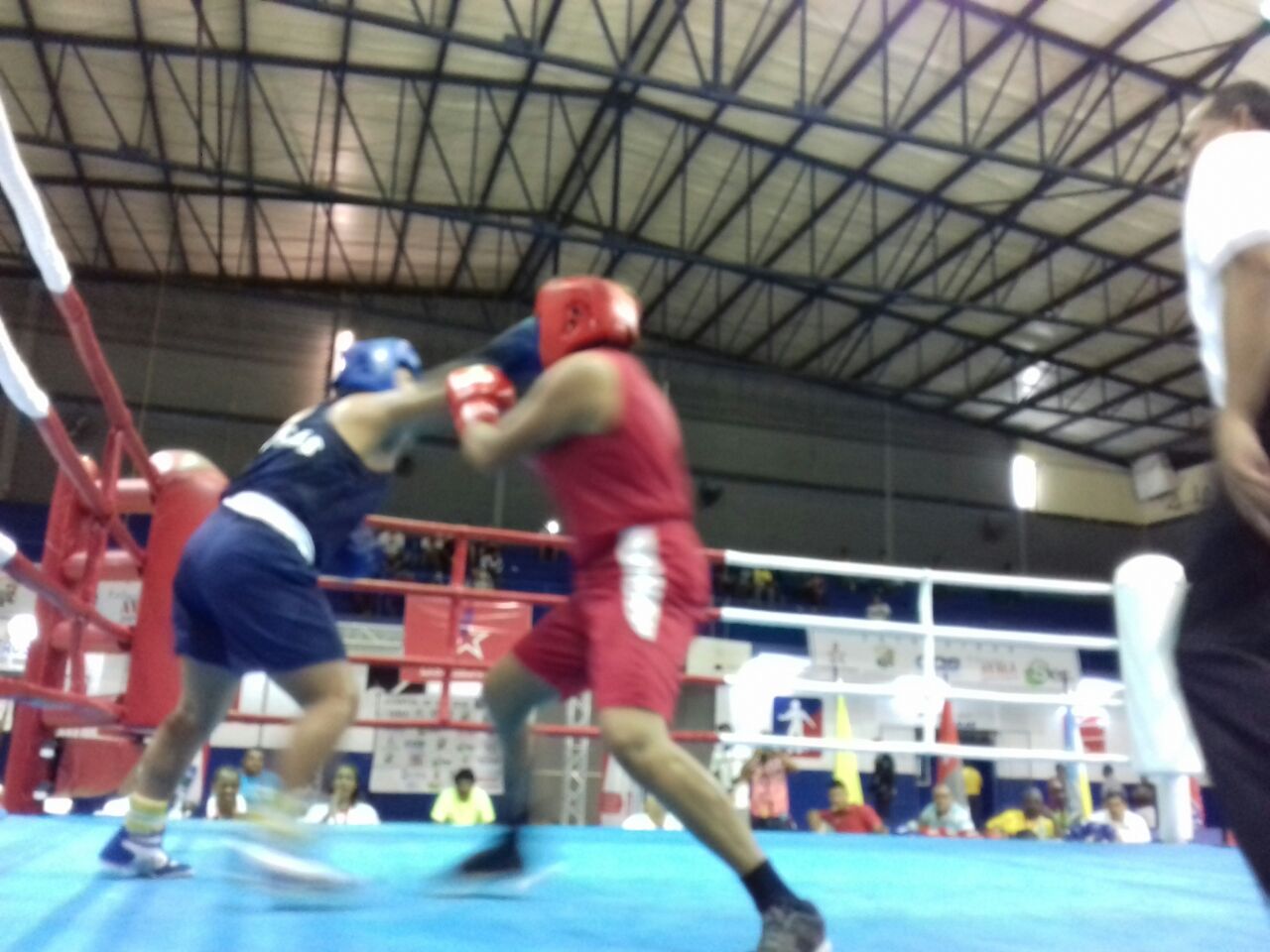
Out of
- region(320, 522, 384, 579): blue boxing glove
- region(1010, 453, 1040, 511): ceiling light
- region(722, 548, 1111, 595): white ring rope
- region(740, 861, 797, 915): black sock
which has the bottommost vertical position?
region(740, 861, 797, 915): black sock

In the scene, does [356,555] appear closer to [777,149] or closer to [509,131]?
[777,149]

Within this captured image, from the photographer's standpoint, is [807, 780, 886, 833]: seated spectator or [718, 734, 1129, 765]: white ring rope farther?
[807, 780, 886, 833]: seated spectator

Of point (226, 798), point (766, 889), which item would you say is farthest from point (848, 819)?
point (766, 889)

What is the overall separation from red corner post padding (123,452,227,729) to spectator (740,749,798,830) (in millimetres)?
3518

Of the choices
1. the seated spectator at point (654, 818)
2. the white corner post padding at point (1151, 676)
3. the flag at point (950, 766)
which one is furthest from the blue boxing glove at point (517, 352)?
the flag at point (950, 766)

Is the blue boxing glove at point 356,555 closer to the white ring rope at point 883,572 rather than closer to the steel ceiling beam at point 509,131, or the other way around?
the white ring rope at point 883,572

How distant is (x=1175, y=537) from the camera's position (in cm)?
1627

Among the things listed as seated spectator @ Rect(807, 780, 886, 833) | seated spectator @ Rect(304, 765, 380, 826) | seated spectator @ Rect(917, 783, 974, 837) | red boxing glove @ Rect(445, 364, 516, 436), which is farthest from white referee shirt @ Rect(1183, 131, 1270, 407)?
seated spectator @ Rect(304, 765, 380, 826)

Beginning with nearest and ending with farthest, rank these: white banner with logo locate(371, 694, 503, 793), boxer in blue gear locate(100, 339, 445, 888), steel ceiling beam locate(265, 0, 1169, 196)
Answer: boxer in blue gear locate(100, 339, 445, 888) < steel ceiling beam locate(265, 0, 1169, 196) < white banner with logo locate(371, 694, 503, 793)

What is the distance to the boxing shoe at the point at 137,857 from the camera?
2012 millimetres

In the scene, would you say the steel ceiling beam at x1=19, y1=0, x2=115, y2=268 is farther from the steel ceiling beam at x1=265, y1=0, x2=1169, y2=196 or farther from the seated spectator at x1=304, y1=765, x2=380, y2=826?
the seated spectator at x1=304, y1=765, x2=380, y2=826

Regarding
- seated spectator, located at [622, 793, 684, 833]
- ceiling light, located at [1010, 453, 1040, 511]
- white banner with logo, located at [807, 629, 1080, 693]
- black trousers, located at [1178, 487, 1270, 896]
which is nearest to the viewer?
black trousers, located at [1178, 487, 1270, 896]

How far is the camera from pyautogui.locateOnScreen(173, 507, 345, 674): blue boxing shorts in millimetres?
1851

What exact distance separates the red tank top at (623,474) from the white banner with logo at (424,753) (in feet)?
28.7
